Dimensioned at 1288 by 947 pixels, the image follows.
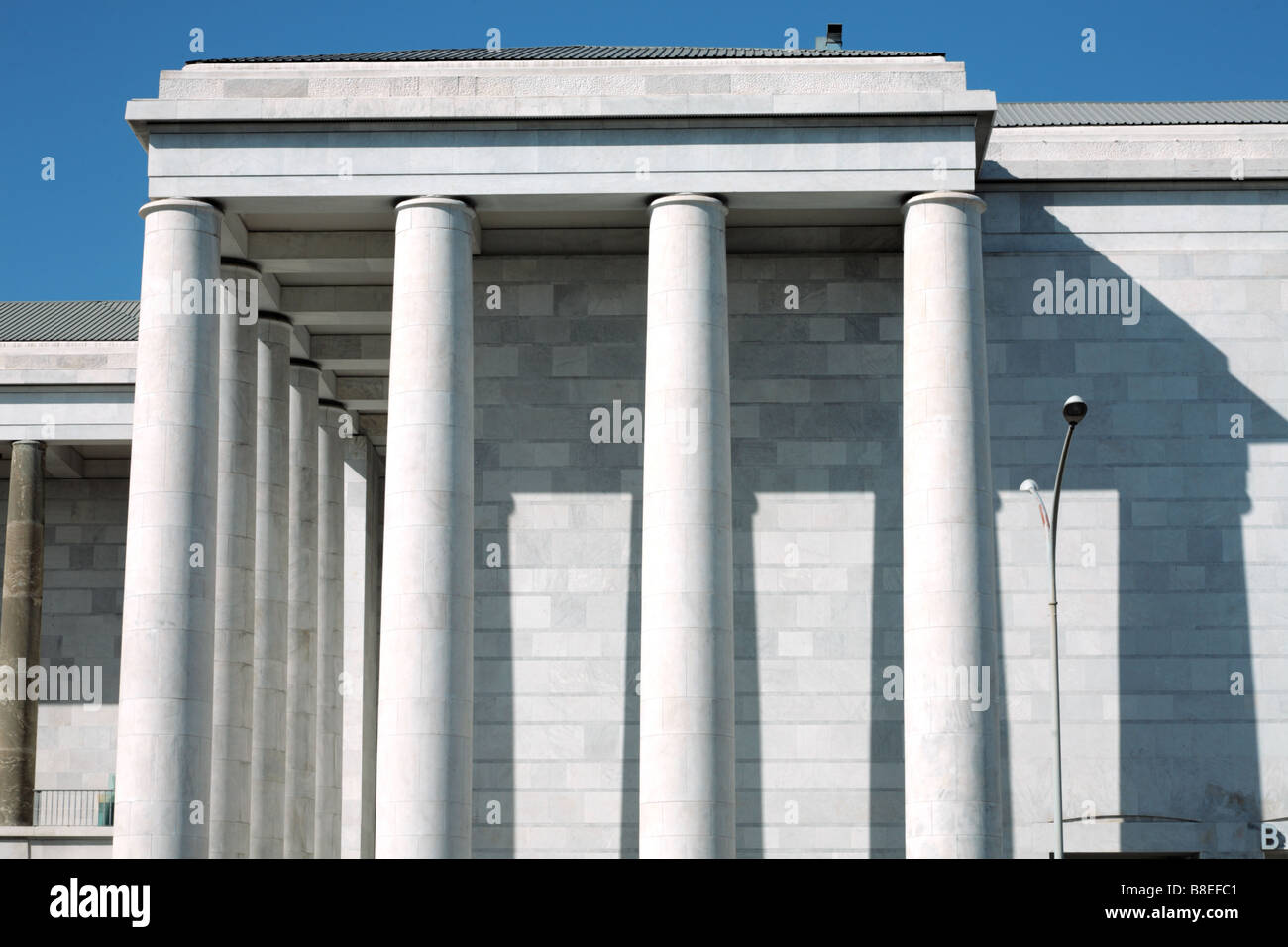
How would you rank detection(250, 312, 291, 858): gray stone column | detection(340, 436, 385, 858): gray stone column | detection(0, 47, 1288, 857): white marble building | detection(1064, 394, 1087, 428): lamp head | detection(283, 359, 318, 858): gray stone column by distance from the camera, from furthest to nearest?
detection(340, 436, 385, 858): gray stone column, detection(283, 359, 318, 858): gray stone column, detection(250, 312, 291, 858): gray stone column, detection(0, 47, 1288, 857): white marble building, detection(1064, 394, 1087, 428): lamp head

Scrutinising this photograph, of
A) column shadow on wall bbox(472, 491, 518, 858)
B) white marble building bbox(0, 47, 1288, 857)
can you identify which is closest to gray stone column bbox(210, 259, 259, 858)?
white marble building bbox(0, 47, 1288, 857)

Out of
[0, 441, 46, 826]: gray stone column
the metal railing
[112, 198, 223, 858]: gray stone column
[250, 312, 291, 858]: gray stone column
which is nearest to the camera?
[112, 198, 223, 858]: gray stone column

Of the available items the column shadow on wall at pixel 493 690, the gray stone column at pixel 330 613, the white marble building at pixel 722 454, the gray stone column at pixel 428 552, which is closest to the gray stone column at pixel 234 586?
the white marble building at pixel 722 454

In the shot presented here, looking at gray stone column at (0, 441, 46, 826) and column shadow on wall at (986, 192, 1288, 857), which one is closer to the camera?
column shadow on wall at (986, 192, 1288, 857)

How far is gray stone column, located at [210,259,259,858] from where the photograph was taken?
47.1m

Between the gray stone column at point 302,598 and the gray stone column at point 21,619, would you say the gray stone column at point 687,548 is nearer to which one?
the gray stone column at point 302,598

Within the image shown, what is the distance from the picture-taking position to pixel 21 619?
211 ft

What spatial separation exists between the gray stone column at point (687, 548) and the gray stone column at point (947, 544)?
4534 mm

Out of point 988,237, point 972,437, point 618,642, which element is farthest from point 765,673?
point 988,237

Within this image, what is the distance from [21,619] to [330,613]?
1212 centimetres

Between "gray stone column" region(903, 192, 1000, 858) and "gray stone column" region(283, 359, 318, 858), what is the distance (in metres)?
21.6

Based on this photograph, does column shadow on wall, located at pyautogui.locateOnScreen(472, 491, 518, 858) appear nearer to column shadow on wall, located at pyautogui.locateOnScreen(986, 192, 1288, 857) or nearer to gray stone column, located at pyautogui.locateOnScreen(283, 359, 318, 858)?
gray stone column, located at pyautogui.locateOnScreen(283, 359, 318, 858)
